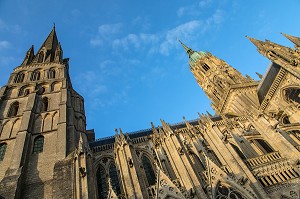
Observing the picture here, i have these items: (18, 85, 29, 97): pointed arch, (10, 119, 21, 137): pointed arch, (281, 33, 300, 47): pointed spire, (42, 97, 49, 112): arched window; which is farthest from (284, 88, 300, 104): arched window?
(18, 85, 29, 97): pointed arch

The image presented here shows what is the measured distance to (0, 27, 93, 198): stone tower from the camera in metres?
14.3

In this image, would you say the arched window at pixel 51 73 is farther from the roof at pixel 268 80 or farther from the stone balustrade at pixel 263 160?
the roof at pixel 268 80

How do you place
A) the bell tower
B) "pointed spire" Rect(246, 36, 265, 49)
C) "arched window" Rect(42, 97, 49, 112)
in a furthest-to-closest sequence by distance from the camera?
the bell tower → "pointed spire" Rect(246, 36, 265, 49) → "arched window" Rect(42, 97, 49, 112)

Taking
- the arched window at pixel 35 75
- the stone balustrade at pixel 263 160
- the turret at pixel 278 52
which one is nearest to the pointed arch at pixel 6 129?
the arched window at pixel 35 75

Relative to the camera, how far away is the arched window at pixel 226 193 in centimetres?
1291

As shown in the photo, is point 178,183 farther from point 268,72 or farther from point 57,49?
point 57,49

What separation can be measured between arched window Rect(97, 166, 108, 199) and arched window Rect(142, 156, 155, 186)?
10.6 feet

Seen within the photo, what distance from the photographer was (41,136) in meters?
18.8

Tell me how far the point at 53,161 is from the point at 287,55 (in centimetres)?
2432

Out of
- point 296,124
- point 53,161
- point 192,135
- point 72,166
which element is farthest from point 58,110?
point 296,124

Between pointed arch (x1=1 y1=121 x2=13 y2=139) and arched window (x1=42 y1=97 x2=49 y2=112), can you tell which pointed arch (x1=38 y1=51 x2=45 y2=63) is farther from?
pointed arch (x1=1 y1=121 x2=13 y2=139)

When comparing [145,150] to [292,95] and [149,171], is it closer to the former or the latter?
[149,171]

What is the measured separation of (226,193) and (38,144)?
14.0 meters

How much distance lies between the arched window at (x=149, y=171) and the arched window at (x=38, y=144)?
819 centimetres
